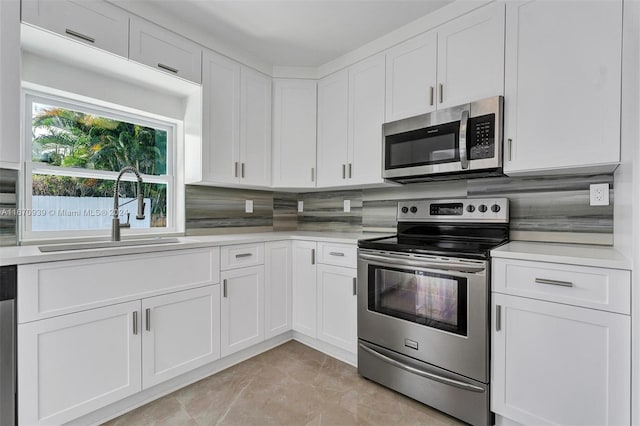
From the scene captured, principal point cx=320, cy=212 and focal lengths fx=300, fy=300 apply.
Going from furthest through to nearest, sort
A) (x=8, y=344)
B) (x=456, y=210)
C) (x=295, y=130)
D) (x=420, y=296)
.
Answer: (x=295, y=130) → (x=456, y=210) → (x=420, y=296) → (x=8, y=344)

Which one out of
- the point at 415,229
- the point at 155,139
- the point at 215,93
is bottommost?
the point at 415,229

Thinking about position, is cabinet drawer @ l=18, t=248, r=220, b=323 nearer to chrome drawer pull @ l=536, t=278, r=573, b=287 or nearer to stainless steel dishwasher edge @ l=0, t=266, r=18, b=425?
stainless steel dishwasher edge @ l=0, t=266, r=18, b=425

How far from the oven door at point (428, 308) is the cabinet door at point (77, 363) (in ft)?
4.67

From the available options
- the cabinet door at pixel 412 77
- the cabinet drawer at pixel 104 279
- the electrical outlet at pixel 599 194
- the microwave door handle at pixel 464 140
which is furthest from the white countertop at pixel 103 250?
the electrical outlet at pixel 599 194

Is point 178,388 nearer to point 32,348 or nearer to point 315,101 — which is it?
point 32,348

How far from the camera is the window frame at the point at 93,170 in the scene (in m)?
1.81

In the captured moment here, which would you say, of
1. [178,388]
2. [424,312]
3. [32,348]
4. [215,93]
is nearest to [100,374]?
[32,348]

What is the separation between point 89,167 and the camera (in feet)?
6.81

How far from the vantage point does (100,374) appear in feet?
5.17

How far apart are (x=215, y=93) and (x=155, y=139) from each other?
64 centimetres

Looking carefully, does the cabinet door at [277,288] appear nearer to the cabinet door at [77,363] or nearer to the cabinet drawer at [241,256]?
the cabinet drawer at [241,256]

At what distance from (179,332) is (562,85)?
8.52ft

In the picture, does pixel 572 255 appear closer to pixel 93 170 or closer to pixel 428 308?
pixel 428 308

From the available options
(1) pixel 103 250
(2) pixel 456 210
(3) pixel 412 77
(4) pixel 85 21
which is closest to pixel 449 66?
(3) pixel 412 77
